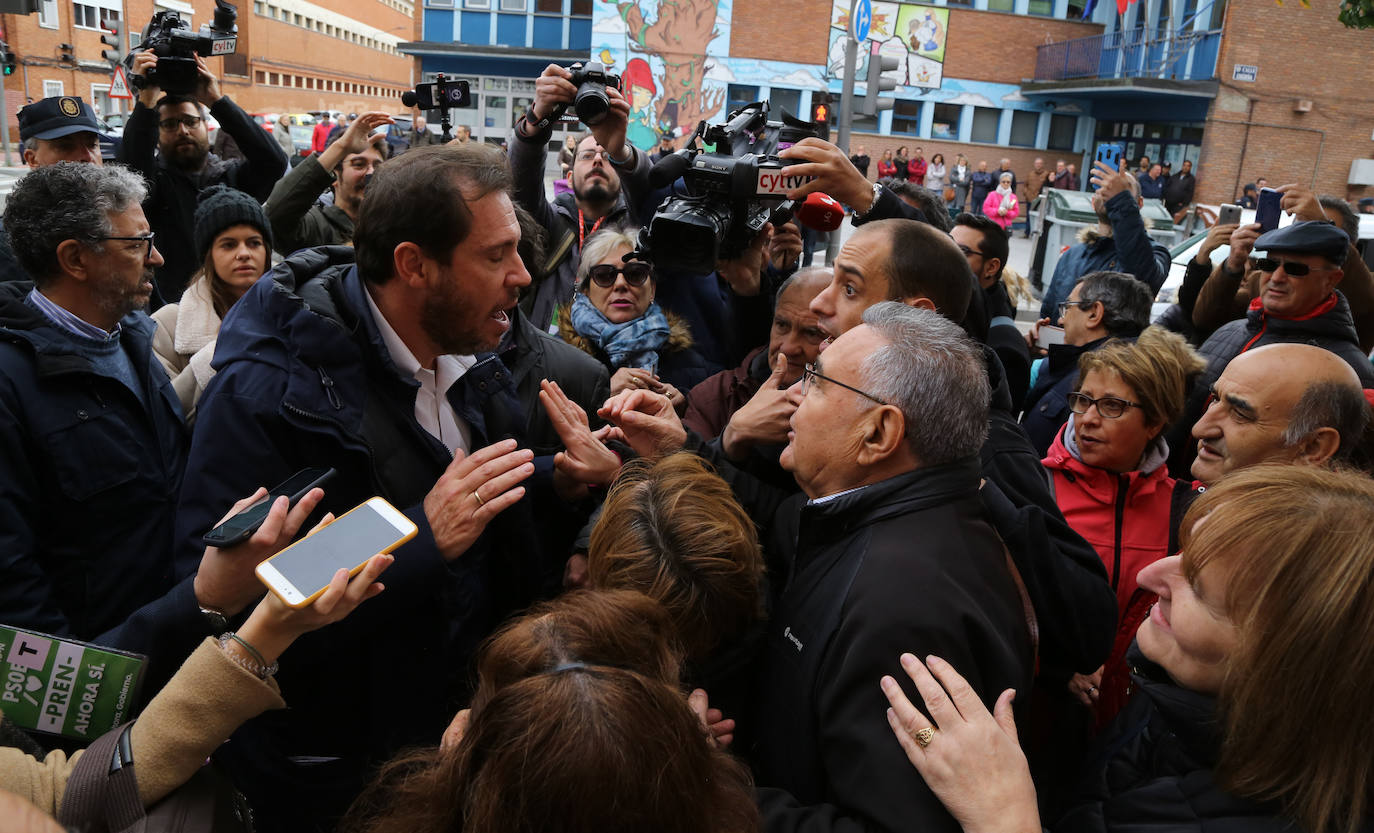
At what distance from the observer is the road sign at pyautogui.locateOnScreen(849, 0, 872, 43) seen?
9.62m

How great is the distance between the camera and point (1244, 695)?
1.48 m

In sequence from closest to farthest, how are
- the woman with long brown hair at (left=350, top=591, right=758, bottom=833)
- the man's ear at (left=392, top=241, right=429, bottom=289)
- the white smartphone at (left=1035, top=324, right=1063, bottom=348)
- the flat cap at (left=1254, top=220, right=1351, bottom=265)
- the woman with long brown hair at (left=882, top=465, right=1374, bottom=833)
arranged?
the woman with long brown hair at (left=350, top=591, right=758, bottom=833) → the woman with long brown hair at (left=882, top=465, right=1374, bottom=833) → the man's ear at (left=392, top=241, right=429, bottom=289) → the flat cap at (left=1254, top=220, right=1351, bottom=265) → the white smartphone at (left=1035, top=324, right=1063, bottom=348)

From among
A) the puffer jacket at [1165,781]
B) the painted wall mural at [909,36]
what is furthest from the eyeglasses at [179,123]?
the painted wall mural at [909,36]

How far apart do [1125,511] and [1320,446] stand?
59cm

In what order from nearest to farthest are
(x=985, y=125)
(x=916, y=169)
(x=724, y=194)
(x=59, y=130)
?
(x=724, y=194) → (x=59, y=130) → (x=916, y=169) → (x=985, y=125)

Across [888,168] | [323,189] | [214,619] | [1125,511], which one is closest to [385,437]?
[214,619]

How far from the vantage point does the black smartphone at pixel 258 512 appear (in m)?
1.71

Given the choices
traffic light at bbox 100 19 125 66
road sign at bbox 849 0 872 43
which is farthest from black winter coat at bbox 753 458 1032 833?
traffic light at bbox 100 19 125 66

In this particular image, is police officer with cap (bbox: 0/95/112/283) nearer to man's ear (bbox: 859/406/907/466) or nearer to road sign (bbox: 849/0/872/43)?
man's ear (bbox: 859/406/907/466)

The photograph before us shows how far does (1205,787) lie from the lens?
60.5 inches

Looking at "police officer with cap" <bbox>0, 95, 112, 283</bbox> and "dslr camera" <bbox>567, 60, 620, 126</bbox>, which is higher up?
"dslr camera" <bbox>567, 60, 620, 126</bbox>

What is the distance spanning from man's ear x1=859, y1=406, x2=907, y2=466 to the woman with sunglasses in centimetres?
157

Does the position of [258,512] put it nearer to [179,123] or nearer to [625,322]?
[625,322]

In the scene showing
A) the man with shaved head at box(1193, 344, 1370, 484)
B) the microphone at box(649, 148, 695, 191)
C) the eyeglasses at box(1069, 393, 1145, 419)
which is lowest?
the eyeglasses at box(1069, 393, 1145, 419)
